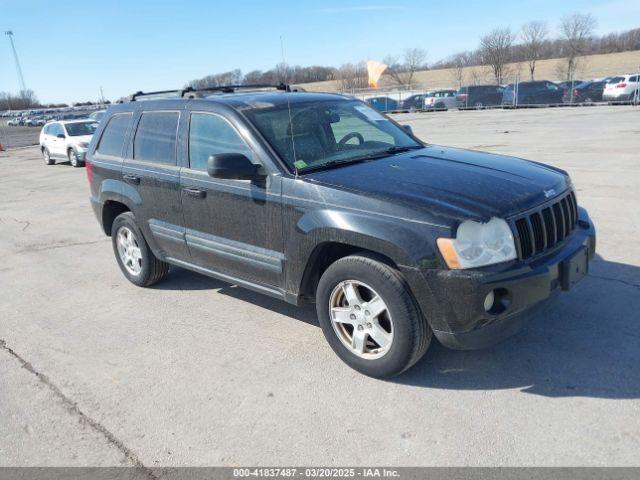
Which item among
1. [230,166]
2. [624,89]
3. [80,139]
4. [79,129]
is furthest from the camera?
[624,89]

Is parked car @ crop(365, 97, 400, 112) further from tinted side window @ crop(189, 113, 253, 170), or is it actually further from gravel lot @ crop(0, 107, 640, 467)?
tinted side window @ crop(189, 113, 253, 170)

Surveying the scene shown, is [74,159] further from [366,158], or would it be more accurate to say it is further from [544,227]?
[544,227]

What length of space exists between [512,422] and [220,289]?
3212 mm

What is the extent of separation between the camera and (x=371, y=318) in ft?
11.3

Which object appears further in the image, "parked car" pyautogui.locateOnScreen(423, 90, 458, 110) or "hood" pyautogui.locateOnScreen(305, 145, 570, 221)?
"parked car" pyautogui.locateOnScreen(423, 90, 458, 110)

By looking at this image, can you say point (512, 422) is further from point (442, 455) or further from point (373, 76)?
point (373, 76)

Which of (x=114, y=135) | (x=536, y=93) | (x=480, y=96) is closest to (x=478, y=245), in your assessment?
(x=114, y=135)

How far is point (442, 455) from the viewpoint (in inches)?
109

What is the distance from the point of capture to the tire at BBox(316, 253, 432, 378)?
324 centimetres

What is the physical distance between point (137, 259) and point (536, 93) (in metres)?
33.5

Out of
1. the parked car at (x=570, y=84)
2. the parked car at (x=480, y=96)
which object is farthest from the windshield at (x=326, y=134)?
the parked car at (x=480, y=96)

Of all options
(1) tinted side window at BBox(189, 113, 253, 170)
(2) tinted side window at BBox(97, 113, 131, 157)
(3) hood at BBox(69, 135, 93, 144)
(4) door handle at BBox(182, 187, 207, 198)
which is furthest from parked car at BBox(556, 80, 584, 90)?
(4) door handle at BBox(182, 187, 207, 198)

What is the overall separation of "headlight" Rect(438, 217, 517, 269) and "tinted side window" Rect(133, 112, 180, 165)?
2.69 m

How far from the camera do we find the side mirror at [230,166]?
12.1 feet
